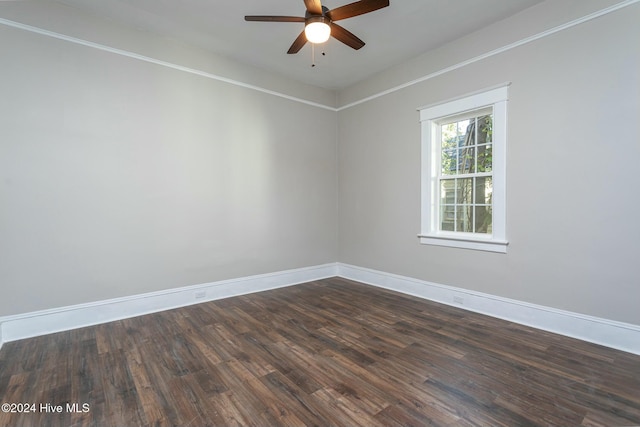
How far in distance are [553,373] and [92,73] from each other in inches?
204

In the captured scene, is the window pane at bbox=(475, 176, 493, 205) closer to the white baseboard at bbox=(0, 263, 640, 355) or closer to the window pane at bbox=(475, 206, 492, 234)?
the window pane at bbox=(475, 206, 492, 234)

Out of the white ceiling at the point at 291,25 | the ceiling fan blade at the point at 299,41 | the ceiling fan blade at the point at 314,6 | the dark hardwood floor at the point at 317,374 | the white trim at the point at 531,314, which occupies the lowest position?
the dark hardwood floor at the point at 317,374

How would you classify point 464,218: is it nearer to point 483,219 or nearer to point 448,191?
point 483,219

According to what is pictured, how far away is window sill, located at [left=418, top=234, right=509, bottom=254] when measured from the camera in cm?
333

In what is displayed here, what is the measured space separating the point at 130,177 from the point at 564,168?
15.3ft

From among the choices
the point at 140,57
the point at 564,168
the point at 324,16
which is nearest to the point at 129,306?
the point at 140,57

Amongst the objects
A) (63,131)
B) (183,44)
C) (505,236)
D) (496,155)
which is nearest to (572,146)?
(496,155)

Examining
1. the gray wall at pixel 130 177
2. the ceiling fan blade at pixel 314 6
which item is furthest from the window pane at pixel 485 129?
the gray wall at pixel 130 177

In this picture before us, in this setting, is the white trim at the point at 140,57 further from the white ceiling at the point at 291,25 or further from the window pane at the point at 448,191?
the window pane at the point at 448,191

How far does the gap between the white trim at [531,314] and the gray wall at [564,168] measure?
0.08m

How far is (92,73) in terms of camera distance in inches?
126

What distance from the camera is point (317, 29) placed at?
2504 mm

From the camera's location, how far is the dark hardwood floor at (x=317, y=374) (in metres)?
1.80

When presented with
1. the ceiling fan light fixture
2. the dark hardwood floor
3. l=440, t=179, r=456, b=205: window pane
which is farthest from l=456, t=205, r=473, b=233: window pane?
the ceiling fan light fixture
